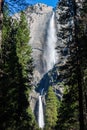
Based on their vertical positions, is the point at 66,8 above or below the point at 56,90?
below

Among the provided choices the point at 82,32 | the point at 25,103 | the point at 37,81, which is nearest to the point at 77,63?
the point at 82,32

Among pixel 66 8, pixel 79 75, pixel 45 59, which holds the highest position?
pixel 45 59

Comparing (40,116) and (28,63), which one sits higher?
(40,116)

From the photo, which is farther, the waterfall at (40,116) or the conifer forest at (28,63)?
the waterfall at (40,116)

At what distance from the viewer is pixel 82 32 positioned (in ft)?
83.9

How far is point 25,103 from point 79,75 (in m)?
7.89

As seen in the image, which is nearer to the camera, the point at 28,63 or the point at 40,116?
the point at 28,63

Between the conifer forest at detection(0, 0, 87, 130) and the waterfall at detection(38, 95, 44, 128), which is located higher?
the waterfall at detection(38, 95, 44, 128)

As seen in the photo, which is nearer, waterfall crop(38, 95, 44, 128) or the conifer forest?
the conifer forest

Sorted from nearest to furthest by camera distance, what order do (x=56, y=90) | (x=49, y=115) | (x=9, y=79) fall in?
(x=9, y=79)
(x=49, y=115)
(x=56, y=90)

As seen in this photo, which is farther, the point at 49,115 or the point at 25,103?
the point at 49,115

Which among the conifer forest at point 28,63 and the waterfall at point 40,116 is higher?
the waterfall at point 40,116

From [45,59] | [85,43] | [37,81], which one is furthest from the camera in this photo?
[45,59]

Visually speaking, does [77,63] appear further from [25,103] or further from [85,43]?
[25,103]
